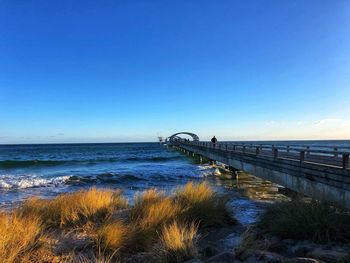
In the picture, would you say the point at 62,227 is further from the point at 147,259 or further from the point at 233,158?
the point at 233,158

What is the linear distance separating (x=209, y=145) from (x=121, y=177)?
1567 centimetres

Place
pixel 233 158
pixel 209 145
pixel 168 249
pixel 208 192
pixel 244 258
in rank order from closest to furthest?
1. pixel 244 258
2. pixel 168 249
3. pixel 208 192
4. pixel 233 158
5. pixel 209 145

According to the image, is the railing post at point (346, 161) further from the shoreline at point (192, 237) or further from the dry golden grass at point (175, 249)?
the dry golden grass at point (175, 249)

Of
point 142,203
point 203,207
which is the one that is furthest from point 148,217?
point 203,207

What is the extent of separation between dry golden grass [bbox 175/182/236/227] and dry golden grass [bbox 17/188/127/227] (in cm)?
213

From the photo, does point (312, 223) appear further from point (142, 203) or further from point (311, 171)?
point (311, 171)

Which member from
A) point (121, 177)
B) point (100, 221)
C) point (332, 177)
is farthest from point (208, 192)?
point (121, 177)

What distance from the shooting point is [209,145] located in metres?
43.3

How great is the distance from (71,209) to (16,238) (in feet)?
11.0

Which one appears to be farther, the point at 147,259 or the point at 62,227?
the point at 62,227

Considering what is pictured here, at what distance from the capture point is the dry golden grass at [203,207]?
32.0ft

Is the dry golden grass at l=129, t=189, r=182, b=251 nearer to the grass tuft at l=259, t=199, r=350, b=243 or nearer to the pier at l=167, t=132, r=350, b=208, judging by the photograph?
the grass tuft at l=259, t=199, r=350, b=243

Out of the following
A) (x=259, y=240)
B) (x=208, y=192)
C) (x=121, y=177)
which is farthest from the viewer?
(x=121, y=177)

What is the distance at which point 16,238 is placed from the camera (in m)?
6.62
